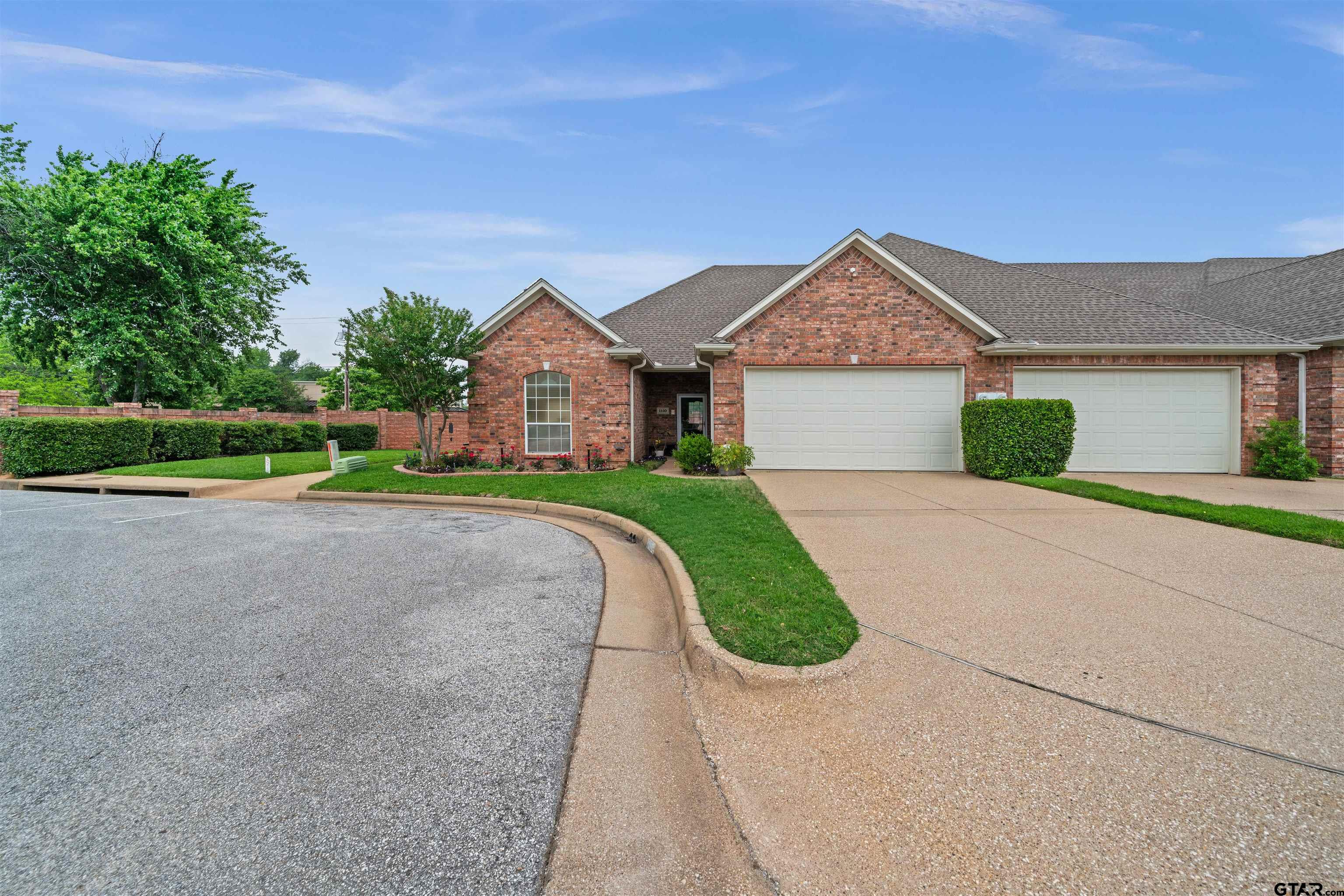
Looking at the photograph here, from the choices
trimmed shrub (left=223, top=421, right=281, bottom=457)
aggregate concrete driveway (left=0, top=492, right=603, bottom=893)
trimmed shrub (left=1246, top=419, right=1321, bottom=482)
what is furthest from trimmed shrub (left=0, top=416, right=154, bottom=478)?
trimmed shrub (left=1246, top=419, right=1321, bottom=482)

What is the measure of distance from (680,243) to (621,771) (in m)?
20.3

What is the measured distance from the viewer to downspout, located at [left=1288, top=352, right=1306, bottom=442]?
1154 cm

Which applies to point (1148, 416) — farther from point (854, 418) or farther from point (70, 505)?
point (70, 505)

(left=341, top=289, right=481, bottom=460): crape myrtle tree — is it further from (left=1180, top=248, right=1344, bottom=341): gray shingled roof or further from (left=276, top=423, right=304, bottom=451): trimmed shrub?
(left=1180, top=248, right=1344, bottom=341): gray shingled roof

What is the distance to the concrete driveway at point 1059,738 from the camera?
179 cm

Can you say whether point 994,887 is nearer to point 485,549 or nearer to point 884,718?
point 884,718

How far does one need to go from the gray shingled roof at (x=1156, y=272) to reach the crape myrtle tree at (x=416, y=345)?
1768 cm

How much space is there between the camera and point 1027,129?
45.3 feet

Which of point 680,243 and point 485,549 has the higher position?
point 680,243

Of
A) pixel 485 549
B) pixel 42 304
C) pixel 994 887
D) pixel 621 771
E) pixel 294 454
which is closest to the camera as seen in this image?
pixel 994 887

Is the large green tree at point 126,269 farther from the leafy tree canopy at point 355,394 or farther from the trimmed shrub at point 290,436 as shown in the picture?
the leafy tree canopy at point 355,394

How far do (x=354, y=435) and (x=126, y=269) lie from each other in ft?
29.9

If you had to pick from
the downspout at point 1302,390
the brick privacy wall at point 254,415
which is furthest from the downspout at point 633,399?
the downspout at point 1302,390

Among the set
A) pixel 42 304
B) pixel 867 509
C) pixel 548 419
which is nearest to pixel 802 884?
Result: pixel 867 509
